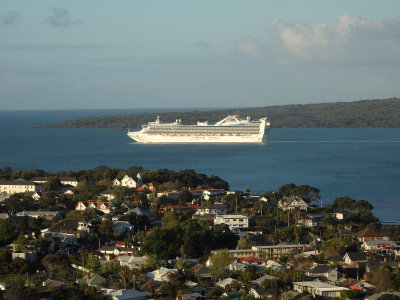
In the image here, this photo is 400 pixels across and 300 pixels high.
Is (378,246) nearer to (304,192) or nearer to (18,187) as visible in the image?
(304,192)

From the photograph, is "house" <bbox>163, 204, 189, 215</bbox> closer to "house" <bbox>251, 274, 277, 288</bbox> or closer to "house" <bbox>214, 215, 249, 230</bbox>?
"house" <bbox>214, 215, 249, 230</bbox>

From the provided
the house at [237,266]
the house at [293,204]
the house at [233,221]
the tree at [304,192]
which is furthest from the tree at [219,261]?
the tree at [304,192]

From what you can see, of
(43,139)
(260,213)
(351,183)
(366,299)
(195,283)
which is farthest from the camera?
(43,139)

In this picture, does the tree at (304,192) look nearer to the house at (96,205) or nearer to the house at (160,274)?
the house at (96,205)

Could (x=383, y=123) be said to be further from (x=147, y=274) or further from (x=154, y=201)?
(x=147, y=274)

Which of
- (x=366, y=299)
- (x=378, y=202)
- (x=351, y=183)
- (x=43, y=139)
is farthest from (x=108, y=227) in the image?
(x=43, y=139)

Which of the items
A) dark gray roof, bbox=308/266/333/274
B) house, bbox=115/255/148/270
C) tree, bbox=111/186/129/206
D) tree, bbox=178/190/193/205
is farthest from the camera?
tree, bbox=178/190/193/205

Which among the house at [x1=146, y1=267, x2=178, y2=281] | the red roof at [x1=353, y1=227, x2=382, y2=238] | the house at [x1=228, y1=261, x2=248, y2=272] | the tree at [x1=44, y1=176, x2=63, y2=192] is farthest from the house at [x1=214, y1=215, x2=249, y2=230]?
the tree at [x1=44, y1=176, x2=63, y2=192]
